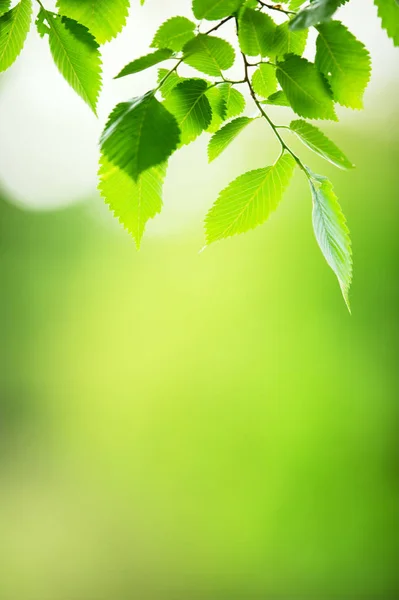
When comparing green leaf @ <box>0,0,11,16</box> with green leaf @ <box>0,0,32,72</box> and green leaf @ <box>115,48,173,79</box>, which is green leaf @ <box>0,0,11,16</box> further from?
green leaf @ <box>115,48,173,79</box>

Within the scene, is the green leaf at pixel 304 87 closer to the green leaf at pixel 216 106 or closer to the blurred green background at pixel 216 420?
the green leaf at pixel 216 106

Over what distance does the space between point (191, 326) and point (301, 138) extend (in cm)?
321

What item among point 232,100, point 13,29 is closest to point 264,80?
point 232,100

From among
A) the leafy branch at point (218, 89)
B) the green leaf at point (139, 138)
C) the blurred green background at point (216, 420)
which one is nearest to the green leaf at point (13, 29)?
the leafy branch at point (218, 89)

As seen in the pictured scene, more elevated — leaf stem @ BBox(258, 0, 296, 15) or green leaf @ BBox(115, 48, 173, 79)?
leaf stem @ BBox(258, 0, 296, 15)

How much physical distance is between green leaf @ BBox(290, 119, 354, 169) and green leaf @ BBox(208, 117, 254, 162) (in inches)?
1.1

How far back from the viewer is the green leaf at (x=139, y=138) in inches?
10.0

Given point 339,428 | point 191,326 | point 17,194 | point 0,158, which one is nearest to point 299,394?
point 339,428

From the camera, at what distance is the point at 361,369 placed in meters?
3.31

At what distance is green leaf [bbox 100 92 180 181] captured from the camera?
0.25 metres

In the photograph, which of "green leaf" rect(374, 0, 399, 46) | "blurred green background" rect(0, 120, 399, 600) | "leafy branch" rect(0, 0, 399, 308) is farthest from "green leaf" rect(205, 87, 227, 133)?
"blurred green background" rect(0, 120, 399, 600)

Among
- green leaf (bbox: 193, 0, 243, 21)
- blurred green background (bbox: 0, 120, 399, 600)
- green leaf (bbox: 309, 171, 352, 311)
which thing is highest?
green leaf (bbox: 193, 0, 243, 21)

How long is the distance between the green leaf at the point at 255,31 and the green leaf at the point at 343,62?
30 mm

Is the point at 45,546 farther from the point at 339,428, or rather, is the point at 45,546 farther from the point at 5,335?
the point at 339,428
